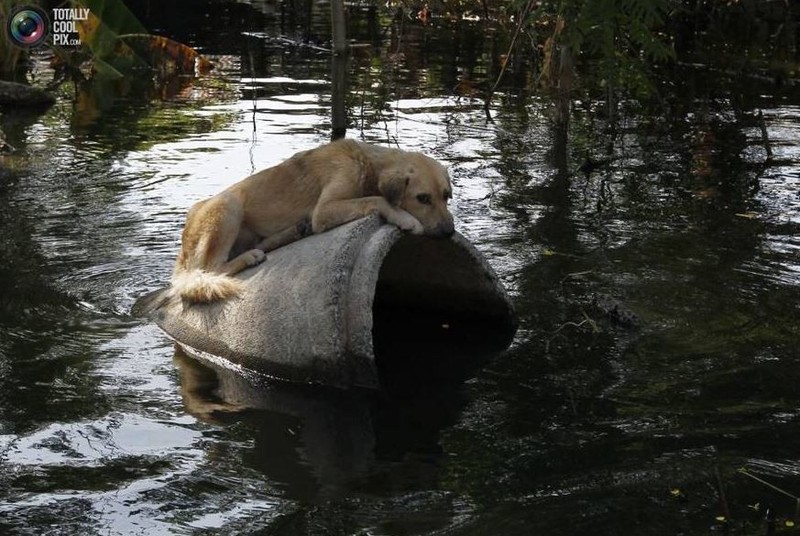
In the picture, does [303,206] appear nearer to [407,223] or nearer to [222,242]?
[222,242]

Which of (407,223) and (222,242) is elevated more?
(407,223)

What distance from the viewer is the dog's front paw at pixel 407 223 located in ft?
25.5

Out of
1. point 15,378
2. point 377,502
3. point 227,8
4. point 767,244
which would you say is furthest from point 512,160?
point 227,8

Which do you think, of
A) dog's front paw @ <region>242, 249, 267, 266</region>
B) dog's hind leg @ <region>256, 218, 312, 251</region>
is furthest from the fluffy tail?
dog's hind leg @ <region>256, 218, 312, 251</region>

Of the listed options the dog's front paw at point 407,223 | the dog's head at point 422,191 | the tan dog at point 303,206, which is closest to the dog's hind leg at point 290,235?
the tan dog at point 303,206

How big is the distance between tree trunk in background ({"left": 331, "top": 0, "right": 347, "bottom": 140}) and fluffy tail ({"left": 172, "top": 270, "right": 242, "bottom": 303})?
482cm

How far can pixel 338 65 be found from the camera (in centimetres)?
1302

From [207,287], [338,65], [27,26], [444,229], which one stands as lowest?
[207,287]

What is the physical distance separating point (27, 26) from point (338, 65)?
314 inches

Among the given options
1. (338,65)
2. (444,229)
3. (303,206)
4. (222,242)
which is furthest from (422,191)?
(338,65)

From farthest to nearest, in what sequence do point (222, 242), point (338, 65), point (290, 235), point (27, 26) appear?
1. point (27, 26)
2. point (338, 65)
3. point (290, 235)
4. point (222, 242)

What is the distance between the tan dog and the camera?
7.88 metres

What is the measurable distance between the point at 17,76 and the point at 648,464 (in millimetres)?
15750

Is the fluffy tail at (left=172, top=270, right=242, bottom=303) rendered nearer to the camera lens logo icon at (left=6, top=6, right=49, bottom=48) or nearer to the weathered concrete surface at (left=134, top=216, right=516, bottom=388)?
the weathered concrete surface at (left=134, top=216, right=516, bottom=388)
